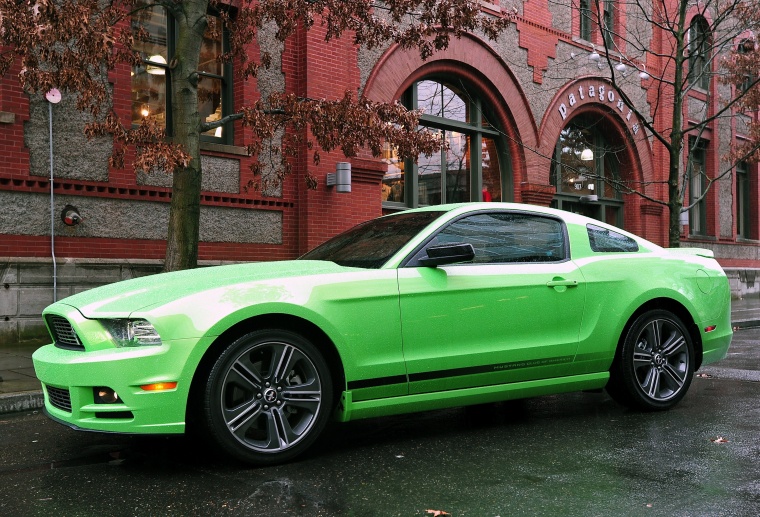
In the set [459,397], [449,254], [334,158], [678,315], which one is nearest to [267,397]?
[459,397]

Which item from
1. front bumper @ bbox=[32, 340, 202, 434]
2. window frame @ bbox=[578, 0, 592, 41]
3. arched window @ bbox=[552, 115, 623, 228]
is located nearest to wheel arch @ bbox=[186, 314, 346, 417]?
front bumper @ bbox=[32, 340, 202, 434]

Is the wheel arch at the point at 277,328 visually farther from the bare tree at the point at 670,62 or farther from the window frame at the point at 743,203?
the window frame at the point at 743,203

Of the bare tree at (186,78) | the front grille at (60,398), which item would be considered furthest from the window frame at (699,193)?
the front grille at (60,398)

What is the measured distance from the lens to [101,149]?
10086 millimetres

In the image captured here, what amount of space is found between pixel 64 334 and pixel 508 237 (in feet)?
9.81

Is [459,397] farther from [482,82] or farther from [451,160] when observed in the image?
[482,82]

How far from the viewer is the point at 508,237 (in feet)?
17.9

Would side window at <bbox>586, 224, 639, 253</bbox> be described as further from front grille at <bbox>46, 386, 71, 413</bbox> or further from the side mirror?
front grille at <bbox>46, 386, 71, 413</bbox>

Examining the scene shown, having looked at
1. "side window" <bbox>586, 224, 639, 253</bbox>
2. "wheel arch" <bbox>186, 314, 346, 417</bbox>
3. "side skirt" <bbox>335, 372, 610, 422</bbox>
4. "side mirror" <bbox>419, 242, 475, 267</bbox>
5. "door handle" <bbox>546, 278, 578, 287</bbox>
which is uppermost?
"side window" <bbox>586, 224, 639, 253</bbox>

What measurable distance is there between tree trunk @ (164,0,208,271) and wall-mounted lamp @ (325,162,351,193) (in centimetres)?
440

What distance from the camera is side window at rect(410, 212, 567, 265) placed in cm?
522

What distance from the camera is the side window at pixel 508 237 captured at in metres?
5.22

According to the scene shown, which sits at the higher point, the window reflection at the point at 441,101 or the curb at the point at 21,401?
the window reflection at the point at 441,101

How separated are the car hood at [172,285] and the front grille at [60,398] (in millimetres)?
461
